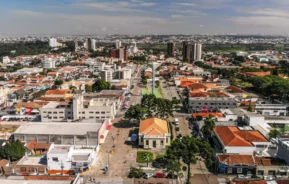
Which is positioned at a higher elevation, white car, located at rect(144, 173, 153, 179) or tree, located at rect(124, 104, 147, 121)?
tree, located at rect(124, 104, 147, 121)

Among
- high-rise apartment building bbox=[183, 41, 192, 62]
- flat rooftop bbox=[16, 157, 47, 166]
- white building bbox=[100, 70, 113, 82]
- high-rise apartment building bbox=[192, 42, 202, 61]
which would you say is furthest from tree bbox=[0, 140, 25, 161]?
high-rise apartment building bbox=[183, 41, 192, 62]

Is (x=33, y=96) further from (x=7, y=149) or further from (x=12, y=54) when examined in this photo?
(x=12, y=54)

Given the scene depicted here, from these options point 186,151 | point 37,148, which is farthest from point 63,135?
point 186,151

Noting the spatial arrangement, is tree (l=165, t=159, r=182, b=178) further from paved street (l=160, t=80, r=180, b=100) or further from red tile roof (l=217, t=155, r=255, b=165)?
paved street (l=160, t=80, r=180, b=100)

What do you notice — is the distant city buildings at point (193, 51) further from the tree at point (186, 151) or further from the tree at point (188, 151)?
the tree at point (186, 151)

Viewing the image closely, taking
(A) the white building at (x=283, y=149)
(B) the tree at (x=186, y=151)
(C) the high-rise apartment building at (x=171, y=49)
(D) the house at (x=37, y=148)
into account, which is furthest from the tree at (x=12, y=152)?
(C) the high-rise apartment building at (x=171, y=49)

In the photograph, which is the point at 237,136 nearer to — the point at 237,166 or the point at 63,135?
the point at 237,166

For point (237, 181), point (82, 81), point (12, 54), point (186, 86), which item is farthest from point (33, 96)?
point (12, 54)
